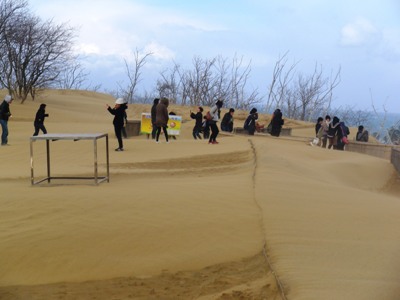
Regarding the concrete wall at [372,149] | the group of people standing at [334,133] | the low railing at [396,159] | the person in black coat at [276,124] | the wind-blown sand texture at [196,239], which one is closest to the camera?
the wind-blown sand texture at [196,239]

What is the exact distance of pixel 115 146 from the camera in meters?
17.6

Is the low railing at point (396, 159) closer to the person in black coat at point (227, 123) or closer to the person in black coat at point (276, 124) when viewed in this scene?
the person in black coat at point (276, 124)

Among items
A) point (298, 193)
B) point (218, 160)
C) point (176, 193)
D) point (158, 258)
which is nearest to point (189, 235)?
point (158, 258)

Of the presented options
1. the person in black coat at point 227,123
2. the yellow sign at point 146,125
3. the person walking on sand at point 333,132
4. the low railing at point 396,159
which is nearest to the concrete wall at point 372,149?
the person walking on sand at point 333,132

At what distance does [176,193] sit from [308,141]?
1419cm

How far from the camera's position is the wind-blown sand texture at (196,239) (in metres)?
5.92

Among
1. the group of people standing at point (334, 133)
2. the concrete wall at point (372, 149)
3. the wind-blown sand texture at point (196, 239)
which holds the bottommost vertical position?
the wind-blown sand texture at point (196, 239)

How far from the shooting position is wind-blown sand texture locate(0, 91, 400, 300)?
592cm

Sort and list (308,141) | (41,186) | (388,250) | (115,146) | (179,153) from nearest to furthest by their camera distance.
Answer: (388,250), (41,186), (179,153), (115,146), (308,141)

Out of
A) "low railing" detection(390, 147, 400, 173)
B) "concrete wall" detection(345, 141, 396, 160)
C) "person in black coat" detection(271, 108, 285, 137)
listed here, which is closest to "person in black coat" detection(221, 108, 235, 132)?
"person in black coat" detection(271, 108, 285, 137)

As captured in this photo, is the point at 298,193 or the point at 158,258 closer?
the point at 158,258

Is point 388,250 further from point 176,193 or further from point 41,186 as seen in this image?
point 41,186

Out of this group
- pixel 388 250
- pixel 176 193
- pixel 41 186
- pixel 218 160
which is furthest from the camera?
pixel 218 160

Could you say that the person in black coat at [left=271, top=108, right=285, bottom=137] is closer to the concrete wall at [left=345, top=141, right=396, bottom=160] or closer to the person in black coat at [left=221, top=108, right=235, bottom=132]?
the person in black coat at [left=221, top=108, right=235, bottom=132]
